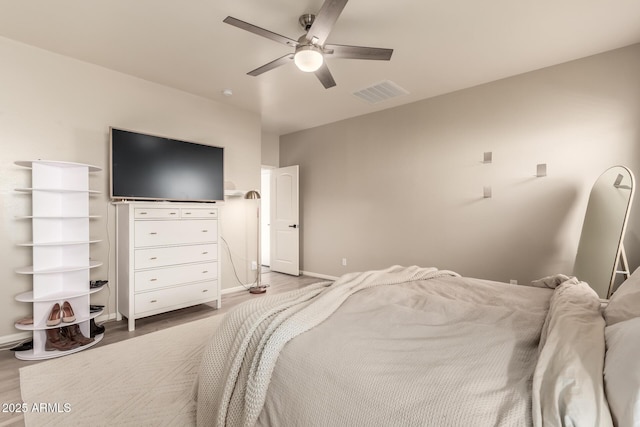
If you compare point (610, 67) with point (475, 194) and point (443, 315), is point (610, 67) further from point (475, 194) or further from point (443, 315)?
point (443, 315)

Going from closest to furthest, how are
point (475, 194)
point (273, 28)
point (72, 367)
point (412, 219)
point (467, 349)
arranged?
point (467, 349) < point (72, 367) < point (273, 28) < point (475, 194) < point (412, 219)

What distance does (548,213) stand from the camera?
3.23 m

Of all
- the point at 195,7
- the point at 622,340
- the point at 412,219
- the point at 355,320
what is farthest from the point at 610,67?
the point at 195,7

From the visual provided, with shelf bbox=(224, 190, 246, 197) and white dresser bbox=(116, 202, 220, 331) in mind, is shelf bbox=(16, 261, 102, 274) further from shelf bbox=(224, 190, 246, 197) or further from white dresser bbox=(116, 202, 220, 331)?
shelf bbox=(224, 190, 246, 197)

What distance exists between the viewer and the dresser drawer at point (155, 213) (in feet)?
9.91

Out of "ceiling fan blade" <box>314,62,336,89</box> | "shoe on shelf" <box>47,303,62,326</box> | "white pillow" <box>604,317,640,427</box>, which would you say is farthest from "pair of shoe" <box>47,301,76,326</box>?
"white pillow" <box>604,317,640,427</box>

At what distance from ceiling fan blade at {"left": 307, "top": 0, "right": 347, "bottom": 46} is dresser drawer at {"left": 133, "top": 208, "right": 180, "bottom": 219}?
2305 millimetres

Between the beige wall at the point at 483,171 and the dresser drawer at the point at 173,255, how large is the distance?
7.45 ft

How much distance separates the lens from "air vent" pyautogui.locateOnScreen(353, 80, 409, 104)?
3.69 m

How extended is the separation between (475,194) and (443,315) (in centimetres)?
265

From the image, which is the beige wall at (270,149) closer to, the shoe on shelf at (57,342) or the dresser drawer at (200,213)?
the dresser drawer at (200,213)

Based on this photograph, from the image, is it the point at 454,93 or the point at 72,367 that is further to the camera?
the point at 454,93

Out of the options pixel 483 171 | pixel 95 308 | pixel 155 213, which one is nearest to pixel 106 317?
pixel 95 308

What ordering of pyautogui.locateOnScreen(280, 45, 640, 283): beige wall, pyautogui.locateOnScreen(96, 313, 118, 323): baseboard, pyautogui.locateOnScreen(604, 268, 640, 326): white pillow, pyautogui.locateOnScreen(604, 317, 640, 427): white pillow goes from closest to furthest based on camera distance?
pyautogui.locateOnScreen(604, 317, 640, 427): white pillow
pyautogui.locateOnScreen(604, 268, 640, 326): white pillow
pyautogui.locateOnScreen(280, 45, 640, 283): beige wall
pyautogui.locateOnScreen(96, 313, 118, 323): baseboard
